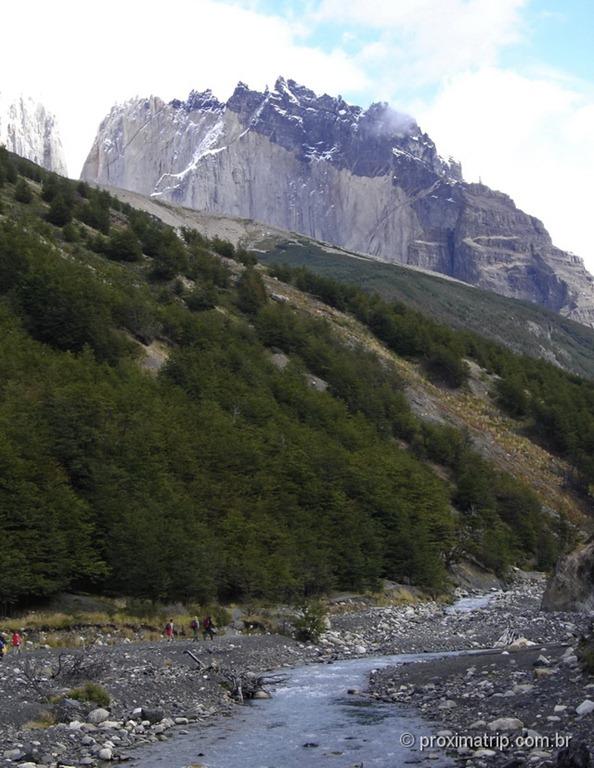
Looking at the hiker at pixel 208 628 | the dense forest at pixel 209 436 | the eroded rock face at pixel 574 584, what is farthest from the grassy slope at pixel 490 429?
the hiker at pixel 208 628

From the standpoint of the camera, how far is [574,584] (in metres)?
48.5

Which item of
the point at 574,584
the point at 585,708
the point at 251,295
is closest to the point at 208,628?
the point at 574,584

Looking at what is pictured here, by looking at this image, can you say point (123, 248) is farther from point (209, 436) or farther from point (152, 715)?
point (152, 715)

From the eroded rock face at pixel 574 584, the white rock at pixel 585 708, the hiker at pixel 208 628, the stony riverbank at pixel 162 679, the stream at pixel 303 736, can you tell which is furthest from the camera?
the eroded rock face at pixel 574 584

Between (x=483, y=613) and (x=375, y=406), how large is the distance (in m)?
41.6

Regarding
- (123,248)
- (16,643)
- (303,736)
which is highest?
(123,248)

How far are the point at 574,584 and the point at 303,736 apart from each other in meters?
31.1

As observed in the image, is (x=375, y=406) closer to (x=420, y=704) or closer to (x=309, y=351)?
(x=309, y=351)

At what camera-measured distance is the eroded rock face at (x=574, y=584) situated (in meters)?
47.3

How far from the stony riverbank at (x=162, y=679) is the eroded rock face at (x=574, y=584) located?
2531 millimetres

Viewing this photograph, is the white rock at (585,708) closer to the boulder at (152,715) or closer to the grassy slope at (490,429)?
the boulder at (152,715)

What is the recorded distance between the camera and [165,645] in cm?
3612

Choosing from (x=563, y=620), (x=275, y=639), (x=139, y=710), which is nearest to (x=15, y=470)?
(x=275, y=639)

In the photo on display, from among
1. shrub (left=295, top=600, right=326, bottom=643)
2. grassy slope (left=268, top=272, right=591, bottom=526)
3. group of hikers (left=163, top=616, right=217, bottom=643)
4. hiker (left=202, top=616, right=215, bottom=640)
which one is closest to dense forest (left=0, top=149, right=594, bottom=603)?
group of hikers (left=163, top=616, right=217, bottom=643)
